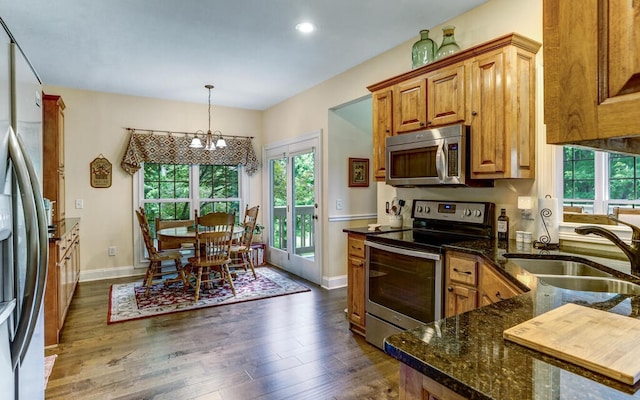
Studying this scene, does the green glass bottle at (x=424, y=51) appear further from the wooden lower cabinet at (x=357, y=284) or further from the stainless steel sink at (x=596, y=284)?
the stainless steel sink at (x=596, y=284)

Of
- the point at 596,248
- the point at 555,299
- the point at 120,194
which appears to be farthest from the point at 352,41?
the point at 120,194

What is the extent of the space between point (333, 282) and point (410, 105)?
255 centimetres

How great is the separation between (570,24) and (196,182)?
18.4 ft

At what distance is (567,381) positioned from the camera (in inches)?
26.9

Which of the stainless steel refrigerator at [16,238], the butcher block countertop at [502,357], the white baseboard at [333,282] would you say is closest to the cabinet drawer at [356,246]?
the white baseboard at [333,282]

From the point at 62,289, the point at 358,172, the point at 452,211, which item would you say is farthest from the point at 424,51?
the point at 62,289

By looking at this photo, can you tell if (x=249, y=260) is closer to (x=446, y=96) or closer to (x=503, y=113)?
(x=446, y=96)

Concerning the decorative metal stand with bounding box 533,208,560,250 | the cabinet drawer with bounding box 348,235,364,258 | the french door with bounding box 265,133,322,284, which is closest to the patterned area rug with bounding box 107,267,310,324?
the french door with bounding box 265,133,322,284

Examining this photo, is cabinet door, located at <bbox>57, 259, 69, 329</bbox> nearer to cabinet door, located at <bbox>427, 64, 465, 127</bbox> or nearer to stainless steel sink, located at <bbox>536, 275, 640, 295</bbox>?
cabinet door, located at <bbox>427, 64, 465, 127</bbox>

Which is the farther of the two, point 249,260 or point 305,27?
point 249,260

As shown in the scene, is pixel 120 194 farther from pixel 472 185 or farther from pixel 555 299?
pixel 555 299

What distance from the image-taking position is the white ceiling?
2703 millimetres

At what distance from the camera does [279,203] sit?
572 centimetres

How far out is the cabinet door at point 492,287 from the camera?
1.68 metres
